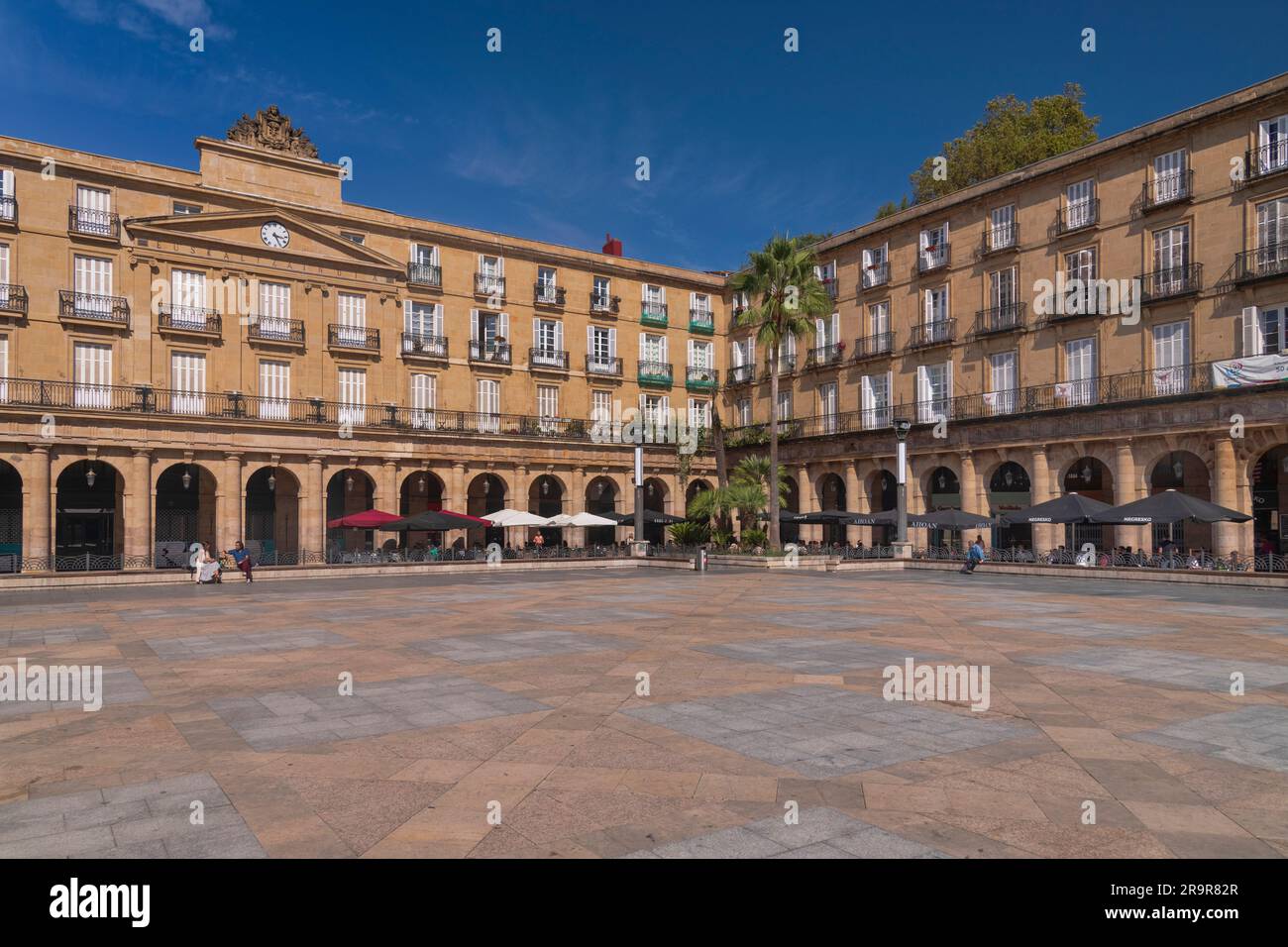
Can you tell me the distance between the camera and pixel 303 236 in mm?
40531

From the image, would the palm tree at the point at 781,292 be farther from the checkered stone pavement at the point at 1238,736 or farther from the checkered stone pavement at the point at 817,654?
the checkered stone pavement at the point at 1238,736

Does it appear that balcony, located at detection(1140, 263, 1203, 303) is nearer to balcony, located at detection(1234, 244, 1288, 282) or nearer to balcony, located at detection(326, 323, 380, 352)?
balcony, located at detection(1234, 244, 1288, 282)

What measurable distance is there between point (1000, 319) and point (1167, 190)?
801cm

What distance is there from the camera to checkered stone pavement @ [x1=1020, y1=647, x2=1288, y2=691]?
10.7 m

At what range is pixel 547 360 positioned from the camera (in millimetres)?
47906

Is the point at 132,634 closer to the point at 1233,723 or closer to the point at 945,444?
the point at 1233,723

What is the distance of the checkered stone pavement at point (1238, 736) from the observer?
7391mm

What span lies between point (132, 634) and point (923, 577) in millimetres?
24135

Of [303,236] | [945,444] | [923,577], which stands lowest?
[923,577]

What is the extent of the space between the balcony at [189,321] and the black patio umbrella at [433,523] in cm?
1166

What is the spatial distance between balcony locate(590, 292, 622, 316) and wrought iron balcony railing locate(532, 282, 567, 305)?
72.0 inches

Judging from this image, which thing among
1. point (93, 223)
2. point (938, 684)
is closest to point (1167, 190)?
point (938, 684)

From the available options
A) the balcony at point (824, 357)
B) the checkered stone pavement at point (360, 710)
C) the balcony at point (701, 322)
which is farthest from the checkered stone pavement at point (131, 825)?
the balcony at point (701, 322)
